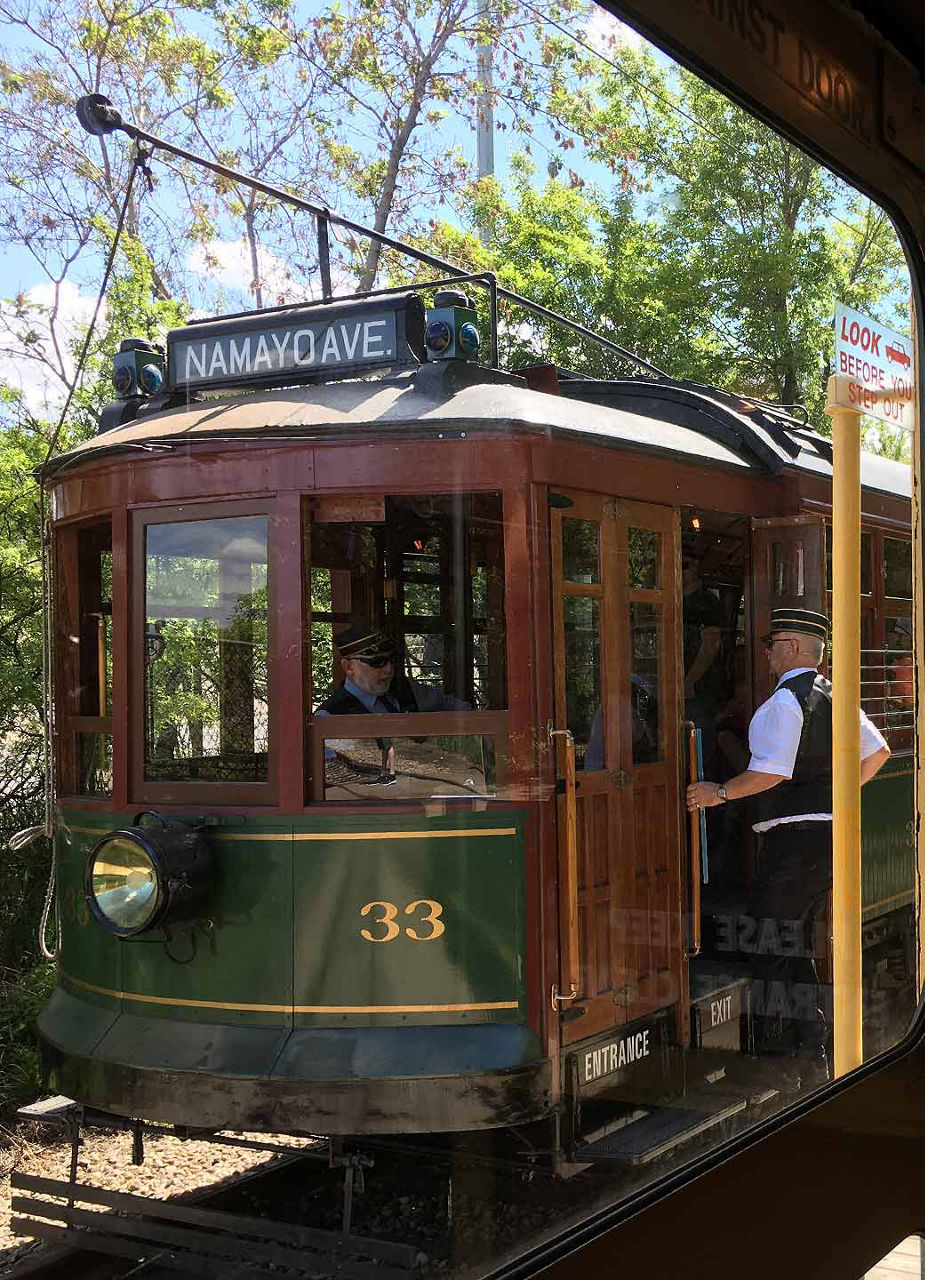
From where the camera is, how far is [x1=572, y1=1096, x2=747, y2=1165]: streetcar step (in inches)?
85.0

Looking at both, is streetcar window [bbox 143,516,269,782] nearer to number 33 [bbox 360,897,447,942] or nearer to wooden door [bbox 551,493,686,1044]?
number 33 [bbox 360,897,447,942]

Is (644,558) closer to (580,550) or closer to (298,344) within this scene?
(580,550)

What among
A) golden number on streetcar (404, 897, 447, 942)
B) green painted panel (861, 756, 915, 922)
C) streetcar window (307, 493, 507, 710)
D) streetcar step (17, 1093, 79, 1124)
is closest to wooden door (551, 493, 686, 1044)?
streetcar window (307, 493, 507, 710)

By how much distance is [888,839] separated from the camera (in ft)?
9.34

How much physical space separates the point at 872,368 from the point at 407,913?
1496mm

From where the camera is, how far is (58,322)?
4.53ft

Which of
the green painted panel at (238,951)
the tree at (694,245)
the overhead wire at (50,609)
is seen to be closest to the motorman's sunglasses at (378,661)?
the green painted panel at (238,951)

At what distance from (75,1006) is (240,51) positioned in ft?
4.38

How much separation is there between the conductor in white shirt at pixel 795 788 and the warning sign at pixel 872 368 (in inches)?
18.3

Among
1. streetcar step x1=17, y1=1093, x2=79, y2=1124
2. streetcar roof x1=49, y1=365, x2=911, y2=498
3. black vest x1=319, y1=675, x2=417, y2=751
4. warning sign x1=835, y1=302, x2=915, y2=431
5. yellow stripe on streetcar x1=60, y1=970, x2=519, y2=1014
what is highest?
warning sign x1=835, y1=302, x2=915, y2=431

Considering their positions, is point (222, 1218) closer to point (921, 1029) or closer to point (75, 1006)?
point (75, 1006)

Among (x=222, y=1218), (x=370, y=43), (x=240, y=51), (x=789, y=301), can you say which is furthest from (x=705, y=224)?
(x=222, y=1218)

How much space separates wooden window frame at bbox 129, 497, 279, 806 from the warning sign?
3.97 ft

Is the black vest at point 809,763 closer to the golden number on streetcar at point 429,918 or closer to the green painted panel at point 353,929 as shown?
the green painted panel at point 353,929
